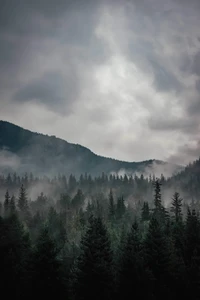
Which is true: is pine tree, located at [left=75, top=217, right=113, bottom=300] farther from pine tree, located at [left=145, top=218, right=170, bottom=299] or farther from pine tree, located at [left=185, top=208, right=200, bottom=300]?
pine tree, located at [left=185, top=208, right=200, bottom=300]

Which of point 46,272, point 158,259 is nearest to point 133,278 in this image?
point 158,259

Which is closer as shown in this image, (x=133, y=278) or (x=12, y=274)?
(x=133, y=278)

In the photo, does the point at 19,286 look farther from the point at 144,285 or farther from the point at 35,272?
the point at 144,285

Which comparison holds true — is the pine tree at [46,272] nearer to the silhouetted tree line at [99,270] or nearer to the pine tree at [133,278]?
the silhouetted tree line at [99,270]

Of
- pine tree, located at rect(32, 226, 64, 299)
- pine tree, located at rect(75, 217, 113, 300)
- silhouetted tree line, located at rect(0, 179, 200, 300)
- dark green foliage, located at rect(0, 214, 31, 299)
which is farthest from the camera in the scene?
dark green foliage, located at rect(0, 214, 31, 299)

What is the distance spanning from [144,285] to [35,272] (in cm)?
1180

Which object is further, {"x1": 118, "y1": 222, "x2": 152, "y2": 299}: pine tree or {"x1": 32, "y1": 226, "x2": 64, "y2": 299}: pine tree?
{"x1": 118, "y1": 222, "x2": 152, "y2": 299}: pine tree

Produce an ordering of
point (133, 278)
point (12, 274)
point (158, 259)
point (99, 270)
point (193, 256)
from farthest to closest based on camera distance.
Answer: point (193, 256) < point (158, 259) < point (12, 274) < point (99, 270) < point (133, 278)

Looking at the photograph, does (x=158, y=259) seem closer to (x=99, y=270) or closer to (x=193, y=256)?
(x=99, y=270)

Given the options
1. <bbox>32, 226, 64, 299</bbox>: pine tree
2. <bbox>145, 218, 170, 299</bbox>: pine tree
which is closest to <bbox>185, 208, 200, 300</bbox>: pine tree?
<bbox>145, 218, 170, 299</bbox>: pine tree

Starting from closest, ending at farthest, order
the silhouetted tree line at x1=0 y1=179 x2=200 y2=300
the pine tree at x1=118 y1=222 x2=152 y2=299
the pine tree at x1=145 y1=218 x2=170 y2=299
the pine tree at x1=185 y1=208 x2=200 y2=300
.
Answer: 1. the silhouetted tree line at x1=0 y1=179 x2=200 y2=300
2. the pine tree at x1=118 y1=222 x2=152 y2=299
3. the pine tree at x1=145 y1=218 x2=170 y2=299
4. the pine tree at x1=185 y1=208 x2=200 y2=300

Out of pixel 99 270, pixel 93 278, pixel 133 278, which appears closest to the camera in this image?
pixel 133 278

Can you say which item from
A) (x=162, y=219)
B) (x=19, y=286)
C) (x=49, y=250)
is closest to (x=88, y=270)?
(x=49, y=250)

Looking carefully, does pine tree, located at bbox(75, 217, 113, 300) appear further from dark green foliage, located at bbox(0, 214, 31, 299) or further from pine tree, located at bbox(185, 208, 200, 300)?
pine tree, located at bbox(185, 208, 200, 300)
